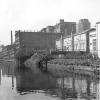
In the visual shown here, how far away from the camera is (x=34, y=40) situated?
12444 cm

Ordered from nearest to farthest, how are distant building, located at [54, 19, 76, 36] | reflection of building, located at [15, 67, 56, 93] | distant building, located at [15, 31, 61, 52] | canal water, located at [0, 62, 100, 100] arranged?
canal water, located at [0, 62, 100, 100]
reflection of building, located at [15, 67, 56, 93]
distant building, located at [15, 31, 61, 52]
distant building, located at [54, 19, 76, 36]

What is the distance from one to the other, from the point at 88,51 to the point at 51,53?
10.3 meters

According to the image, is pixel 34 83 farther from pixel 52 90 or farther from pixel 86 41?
pixel 86 41

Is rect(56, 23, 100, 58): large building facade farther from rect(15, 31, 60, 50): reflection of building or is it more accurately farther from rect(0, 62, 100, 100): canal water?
rect(15, 31, 60, 50): reflection of building

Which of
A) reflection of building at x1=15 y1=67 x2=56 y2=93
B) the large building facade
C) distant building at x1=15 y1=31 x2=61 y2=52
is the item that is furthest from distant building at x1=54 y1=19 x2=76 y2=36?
reflection of building at x1=15 y1=67 x2=56 y2=93

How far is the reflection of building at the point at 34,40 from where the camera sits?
123 m

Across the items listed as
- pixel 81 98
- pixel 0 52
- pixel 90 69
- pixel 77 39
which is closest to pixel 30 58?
pixel 77 39

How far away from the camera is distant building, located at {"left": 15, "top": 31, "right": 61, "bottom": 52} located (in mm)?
122750

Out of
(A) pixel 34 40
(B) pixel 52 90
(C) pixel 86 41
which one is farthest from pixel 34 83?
(A) pixel 34 40

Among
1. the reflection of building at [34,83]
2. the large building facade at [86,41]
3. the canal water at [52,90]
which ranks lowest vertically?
the reflection of building at [34,83]

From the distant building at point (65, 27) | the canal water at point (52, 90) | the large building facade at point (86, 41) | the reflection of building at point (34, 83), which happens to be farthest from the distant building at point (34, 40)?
the canal water at point (52, 90)

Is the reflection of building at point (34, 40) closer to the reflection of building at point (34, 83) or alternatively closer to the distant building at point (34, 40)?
the distant building at point (34, 40)

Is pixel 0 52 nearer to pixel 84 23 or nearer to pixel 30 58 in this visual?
pixel 84 23

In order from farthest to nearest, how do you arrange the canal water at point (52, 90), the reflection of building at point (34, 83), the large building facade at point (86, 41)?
A: 1. the large building facade at point (86, 41)
2. the reflection of building at point (34, 83)
3. the canal water at point (52, 90)
